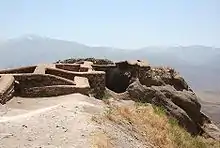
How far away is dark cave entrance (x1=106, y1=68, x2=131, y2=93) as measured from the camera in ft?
81.7

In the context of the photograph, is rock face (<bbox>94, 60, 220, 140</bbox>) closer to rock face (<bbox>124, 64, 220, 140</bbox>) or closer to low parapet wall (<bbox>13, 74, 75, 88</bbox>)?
rock face (<bbox>124, 64, 220, 140</bbox>)

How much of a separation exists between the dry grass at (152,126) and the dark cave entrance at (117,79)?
5.85 metres

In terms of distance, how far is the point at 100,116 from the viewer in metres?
14.2

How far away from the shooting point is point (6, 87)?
16.3 metres

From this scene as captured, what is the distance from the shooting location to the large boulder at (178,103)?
2351 centimetres

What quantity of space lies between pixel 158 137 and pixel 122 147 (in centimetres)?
351

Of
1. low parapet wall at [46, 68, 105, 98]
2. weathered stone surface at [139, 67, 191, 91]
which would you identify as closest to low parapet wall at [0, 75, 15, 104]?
low parapet wall at [46, 68, 105, 98]

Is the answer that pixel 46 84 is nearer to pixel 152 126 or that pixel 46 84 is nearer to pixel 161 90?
pixel 152 126

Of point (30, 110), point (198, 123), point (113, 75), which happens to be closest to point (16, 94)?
point (30, 110)

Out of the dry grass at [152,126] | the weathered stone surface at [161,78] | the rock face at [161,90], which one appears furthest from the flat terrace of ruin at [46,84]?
the weathered stone surface at [161,78]

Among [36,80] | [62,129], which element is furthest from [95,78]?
[62,129]

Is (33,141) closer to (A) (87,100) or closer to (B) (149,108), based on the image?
(A) (87,100)

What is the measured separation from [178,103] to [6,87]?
1154cm

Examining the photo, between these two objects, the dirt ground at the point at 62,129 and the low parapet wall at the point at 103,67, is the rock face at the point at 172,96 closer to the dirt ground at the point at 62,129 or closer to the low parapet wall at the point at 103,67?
the low parapet wall at the point at 103,67
